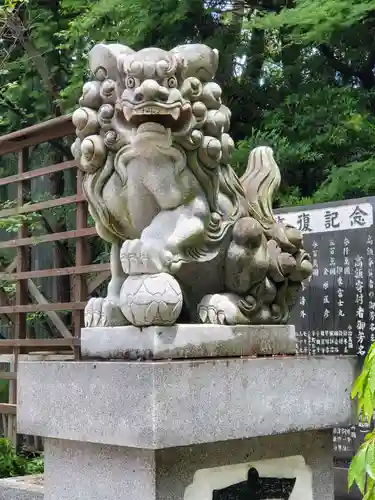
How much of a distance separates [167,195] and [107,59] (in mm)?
627

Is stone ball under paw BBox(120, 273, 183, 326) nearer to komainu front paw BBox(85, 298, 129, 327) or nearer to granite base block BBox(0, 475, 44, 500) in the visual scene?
komainu front paw BBox(85, 298, 129, 327)

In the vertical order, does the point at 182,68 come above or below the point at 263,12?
below

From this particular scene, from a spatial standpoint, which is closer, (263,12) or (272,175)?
(272,175)

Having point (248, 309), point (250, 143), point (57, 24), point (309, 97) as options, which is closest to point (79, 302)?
point (250, 143)

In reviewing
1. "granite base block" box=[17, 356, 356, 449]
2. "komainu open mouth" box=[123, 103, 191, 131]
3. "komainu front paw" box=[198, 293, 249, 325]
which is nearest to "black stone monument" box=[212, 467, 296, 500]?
"granite base block" box=[17, 356, 356, 449]

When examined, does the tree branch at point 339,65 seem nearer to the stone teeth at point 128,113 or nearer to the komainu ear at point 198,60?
the komainu ear at point 198,60

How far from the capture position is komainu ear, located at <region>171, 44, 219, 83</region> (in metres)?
2.95

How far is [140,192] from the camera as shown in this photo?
2938 mm

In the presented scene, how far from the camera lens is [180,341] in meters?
2.75

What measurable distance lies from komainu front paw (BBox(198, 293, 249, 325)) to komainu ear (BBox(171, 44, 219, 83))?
951 millimetres

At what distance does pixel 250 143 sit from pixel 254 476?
4218 mm

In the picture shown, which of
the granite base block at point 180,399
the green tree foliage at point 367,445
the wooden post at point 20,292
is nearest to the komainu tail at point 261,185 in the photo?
the granite base block at point 180,399

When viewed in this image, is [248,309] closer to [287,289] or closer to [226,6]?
[287,289]

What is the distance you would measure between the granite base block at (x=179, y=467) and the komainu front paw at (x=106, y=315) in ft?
1.69
